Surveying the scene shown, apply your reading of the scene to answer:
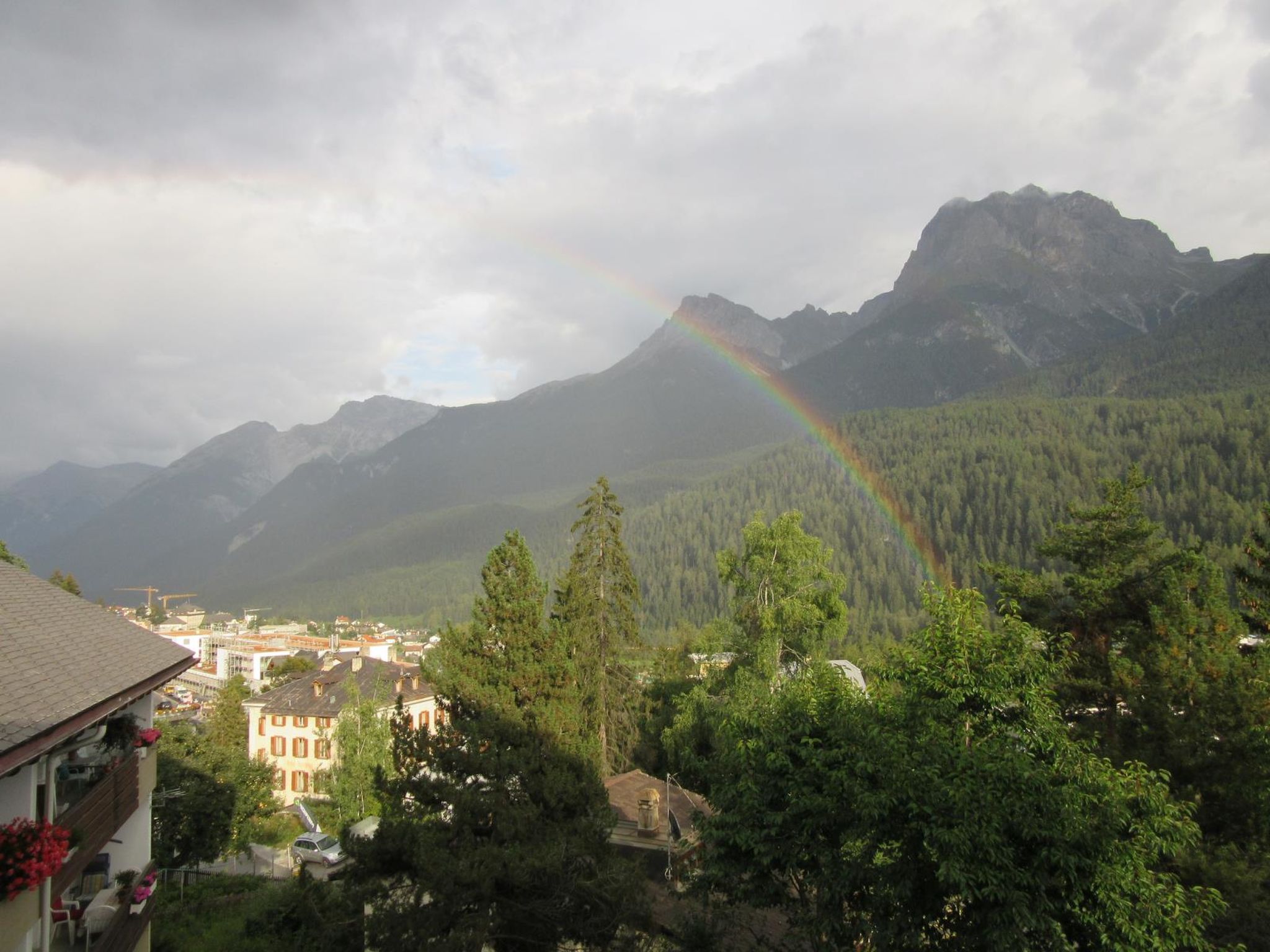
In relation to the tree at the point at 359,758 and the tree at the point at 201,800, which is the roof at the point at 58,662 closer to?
the tree at the point at 201,800

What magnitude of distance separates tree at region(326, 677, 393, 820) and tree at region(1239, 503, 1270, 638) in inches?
976

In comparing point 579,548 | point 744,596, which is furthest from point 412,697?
point 744,596

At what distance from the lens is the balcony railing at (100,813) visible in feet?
31.8

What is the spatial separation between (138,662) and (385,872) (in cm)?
500

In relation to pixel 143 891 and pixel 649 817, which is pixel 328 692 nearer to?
pixel 649 817

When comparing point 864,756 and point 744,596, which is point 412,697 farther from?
point 864,756

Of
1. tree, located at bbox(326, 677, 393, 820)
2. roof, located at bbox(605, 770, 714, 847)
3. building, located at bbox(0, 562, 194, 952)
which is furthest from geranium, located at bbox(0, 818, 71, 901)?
tree, located at bbox(326, 677, 393, 820)

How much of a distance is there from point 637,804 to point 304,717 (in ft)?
98.2

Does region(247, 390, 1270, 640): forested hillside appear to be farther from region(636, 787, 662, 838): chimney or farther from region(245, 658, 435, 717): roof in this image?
region(636, 787, 662, 838): chimney

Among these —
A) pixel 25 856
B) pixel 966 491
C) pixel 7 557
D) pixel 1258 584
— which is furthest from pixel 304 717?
pixel 966 491

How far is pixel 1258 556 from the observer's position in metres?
17.9

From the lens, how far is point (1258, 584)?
696 inches

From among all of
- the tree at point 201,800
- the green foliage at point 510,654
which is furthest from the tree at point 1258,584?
the tree at point 201,800

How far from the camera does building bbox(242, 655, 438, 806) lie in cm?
4353
